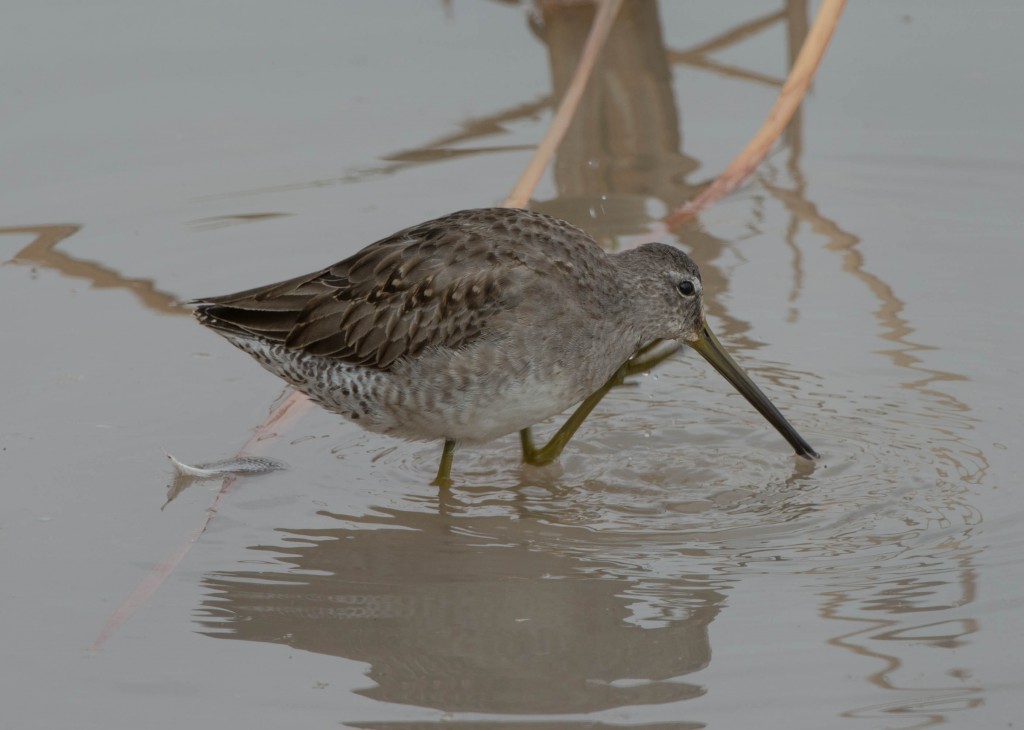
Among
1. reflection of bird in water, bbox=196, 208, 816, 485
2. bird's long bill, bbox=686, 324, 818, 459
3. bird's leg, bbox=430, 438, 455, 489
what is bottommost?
bird's leg, bbox=430, 438, 455, 489

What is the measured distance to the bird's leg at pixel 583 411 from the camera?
557cm

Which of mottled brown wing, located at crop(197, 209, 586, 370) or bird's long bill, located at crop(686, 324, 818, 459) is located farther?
bird's long bill, located at crop(686, 324, 818, 459)

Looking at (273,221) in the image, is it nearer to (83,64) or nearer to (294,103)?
(294,103)

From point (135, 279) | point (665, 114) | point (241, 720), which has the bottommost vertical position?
point (241, 720)

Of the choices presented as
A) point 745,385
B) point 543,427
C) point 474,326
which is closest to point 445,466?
point 474,326

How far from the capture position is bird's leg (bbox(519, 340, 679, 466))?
5574 millimetres

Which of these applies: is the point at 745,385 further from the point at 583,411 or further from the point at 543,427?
the point at 543,427

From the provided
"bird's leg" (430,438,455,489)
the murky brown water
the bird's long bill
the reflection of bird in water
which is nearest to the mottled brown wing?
the reflection of bird in water

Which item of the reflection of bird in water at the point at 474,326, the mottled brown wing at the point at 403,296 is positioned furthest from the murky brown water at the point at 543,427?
the mottled brown wing at the point at 403,296

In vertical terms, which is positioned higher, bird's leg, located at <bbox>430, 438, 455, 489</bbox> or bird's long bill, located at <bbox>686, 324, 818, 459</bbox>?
bird's long bill, located at <bbox>686, 324, 818, 459</bbox>

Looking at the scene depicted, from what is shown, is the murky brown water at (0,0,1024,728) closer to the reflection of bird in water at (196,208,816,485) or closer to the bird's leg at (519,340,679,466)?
the bird's leg at (519,340,679,466)

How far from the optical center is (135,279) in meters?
6.71

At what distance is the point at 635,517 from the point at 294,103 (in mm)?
3745

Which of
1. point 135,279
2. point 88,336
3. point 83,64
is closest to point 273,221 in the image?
point 135,279
